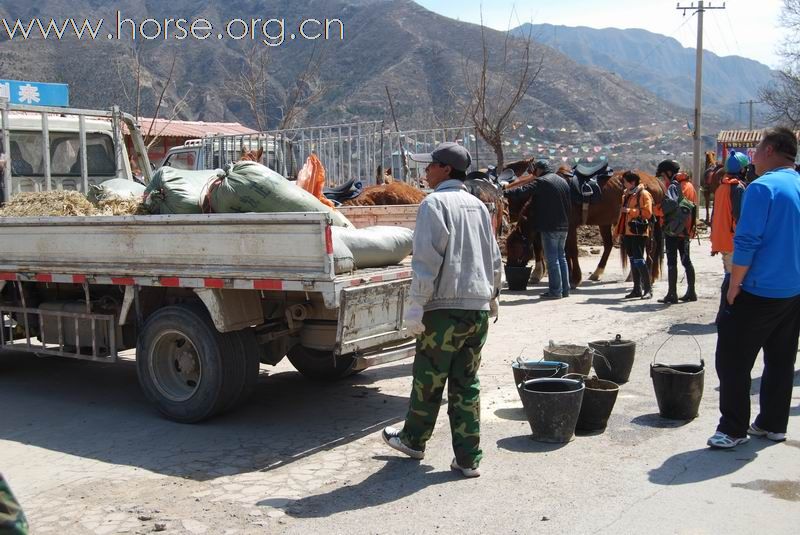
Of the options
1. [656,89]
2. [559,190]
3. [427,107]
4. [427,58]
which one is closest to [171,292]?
[559,190]

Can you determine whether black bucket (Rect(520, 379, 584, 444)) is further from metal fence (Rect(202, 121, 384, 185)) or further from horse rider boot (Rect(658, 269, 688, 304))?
metal fence (Rect(202, 121, 384, 185))

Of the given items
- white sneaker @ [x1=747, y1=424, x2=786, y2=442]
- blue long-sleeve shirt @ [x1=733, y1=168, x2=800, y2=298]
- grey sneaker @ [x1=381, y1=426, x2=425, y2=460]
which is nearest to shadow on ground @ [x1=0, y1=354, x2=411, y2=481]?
grey sneaker @ [x1=381, y1=426, x2=425, y2=460]

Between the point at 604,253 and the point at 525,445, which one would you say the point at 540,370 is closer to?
the point at 525,445

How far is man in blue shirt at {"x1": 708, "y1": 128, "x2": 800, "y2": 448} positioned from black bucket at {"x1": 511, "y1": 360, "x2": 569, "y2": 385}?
1207 mm

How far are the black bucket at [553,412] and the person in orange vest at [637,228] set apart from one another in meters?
6.40

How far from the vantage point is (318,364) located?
7430 mm

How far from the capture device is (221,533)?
14.0 ft

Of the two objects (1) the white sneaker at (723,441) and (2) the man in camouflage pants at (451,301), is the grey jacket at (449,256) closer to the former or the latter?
(2) the man in camouflage pants at (451,301)

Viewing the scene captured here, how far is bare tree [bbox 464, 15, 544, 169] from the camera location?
2083 centimetres

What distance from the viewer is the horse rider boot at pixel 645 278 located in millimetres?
11766

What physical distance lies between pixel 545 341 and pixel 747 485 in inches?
170

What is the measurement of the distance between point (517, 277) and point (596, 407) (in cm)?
715

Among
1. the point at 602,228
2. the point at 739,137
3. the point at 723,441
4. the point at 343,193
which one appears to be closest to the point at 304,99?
the point at 602,228

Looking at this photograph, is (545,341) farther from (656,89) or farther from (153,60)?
(656,89)
